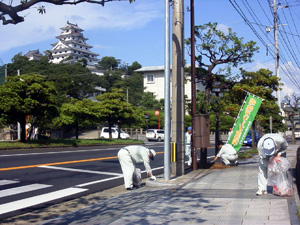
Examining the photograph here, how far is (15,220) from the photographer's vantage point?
6938 mm

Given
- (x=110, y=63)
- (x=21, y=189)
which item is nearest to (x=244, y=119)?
(x=21, y=189)

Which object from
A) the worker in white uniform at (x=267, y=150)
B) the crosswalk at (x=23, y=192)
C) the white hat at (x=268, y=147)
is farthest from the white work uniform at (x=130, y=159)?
the white hat at (x=268, y=147)

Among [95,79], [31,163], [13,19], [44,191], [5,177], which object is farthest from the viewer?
[95,79]

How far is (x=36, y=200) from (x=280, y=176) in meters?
5.63

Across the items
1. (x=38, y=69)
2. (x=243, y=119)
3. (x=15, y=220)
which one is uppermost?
(x=38, y=69)

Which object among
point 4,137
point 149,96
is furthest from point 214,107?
point 149,96

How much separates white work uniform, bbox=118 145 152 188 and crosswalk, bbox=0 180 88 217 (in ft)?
4.24

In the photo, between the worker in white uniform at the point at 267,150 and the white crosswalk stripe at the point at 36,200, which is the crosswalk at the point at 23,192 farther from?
the worker in white uniform at the point at 267,150

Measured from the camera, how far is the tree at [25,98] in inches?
866

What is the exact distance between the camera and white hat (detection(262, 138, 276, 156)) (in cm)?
782

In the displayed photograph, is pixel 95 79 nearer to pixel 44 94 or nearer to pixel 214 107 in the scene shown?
pixel 44 94

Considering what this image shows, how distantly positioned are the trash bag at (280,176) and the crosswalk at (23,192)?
5037 mm

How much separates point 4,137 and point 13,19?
35720 millimetres

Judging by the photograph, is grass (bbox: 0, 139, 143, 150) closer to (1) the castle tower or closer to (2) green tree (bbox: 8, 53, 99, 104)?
(2) green tree (bbox: 8, 53, 99, 104)
